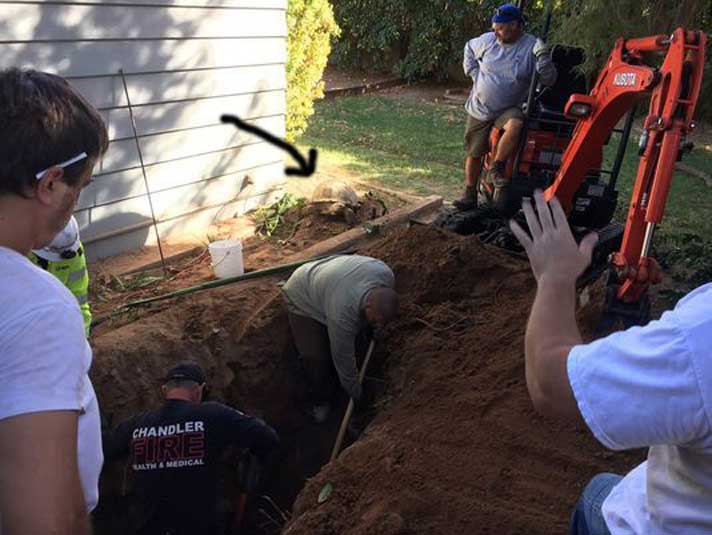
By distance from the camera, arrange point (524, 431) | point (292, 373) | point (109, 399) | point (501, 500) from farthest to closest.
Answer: point (292, 373) < point (109, 399) < point (524, 431) < point (501, 500)

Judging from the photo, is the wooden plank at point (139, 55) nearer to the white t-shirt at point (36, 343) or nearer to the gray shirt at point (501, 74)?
the gray shirt at point (501, 74)

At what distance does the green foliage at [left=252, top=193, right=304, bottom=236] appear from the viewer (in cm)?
670

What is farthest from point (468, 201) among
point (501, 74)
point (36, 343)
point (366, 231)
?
point (36, 343)

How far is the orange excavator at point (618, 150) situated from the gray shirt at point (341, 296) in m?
1.62

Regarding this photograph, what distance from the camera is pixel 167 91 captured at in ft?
19.4

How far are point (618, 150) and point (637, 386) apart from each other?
15.4 ft

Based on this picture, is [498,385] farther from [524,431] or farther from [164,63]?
[164,63]

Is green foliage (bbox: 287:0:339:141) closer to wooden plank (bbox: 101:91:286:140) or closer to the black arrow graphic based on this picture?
wooden plank (bbox: 101:91:286:140)

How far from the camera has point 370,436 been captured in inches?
152

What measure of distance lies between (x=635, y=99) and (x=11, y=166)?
4348mm

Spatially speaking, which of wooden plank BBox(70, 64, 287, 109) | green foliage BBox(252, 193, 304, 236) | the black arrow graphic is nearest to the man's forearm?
the black arrow graphic

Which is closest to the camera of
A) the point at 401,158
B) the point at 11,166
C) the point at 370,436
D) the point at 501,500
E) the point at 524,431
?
Answer: the point at 11,166

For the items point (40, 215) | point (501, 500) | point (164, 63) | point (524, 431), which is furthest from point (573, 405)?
point (164, 63)

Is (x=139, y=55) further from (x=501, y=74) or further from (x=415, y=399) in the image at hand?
(x=415, y=399)
